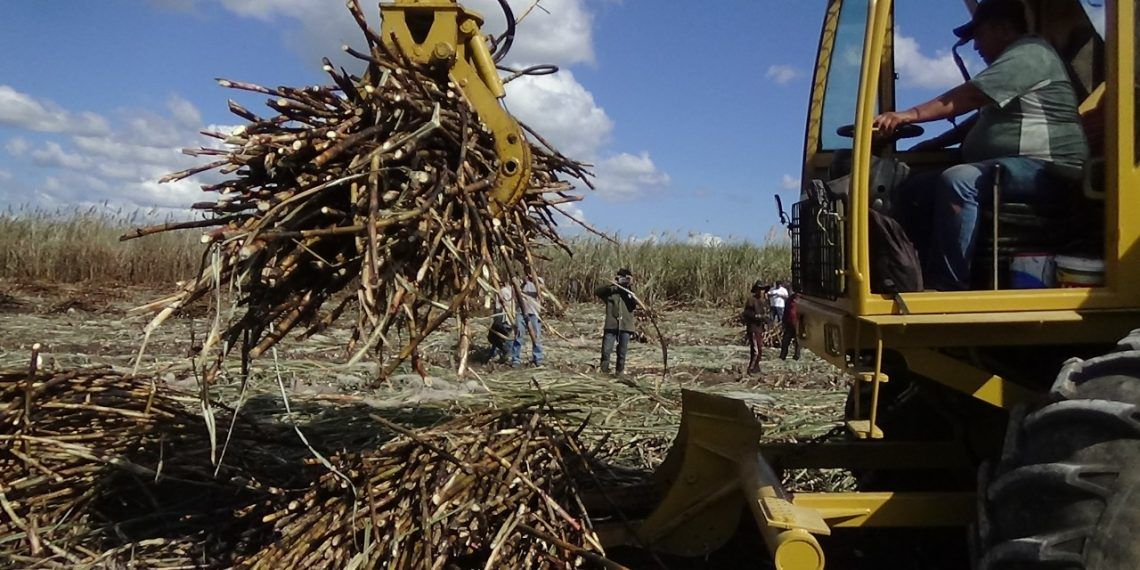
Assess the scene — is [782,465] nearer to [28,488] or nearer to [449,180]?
[449,180]

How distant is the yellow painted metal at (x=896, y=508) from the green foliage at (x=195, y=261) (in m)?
16.5

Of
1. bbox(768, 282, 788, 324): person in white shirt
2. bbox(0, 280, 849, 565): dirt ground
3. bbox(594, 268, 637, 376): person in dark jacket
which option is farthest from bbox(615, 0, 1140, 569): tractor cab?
bbox(768, 282, 788, 324): person in white shirt

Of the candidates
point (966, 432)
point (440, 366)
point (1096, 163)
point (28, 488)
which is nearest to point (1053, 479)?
point (1096, 163)

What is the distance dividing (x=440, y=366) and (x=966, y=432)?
6.94 m

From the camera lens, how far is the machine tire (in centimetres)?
290

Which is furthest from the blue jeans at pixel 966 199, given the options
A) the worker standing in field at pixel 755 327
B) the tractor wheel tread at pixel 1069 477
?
the worker standing in field at pixel 755 327

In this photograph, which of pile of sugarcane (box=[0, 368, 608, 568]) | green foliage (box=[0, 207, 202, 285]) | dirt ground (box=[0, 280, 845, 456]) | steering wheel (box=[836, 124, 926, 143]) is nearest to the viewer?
pile of sugarcane (box=[0, 368, 608, 568])

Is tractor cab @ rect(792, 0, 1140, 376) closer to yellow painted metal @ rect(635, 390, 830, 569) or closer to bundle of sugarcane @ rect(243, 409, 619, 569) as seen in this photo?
yellow painted metal @ rect(635, 390, 830, 569)

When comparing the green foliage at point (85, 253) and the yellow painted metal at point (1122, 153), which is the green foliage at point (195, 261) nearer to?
the green foliage at point (85, 253)

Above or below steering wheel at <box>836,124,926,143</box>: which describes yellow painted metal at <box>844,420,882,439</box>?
below

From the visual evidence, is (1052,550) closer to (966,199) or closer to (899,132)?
(966,199)

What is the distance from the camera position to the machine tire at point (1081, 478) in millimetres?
2902

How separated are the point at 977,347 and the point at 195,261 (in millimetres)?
21019

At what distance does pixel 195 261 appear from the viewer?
70.9ft
